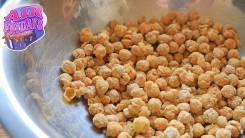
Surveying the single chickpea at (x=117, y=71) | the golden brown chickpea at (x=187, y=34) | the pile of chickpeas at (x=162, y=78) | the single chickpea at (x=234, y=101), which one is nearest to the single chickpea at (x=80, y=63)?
the pile of chickpeas at (x=162, y=78)

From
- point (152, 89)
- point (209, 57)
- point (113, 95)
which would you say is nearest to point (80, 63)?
point (113, 95)

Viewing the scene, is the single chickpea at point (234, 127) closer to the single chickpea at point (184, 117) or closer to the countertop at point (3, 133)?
the single chickpea at point (184, 117)

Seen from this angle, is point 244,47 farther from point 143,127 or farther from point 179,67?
point 143,127

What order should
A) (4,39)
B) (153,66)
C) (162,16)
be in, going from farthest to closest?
1. (162,16)
2. (153,66)
3. (4,39)

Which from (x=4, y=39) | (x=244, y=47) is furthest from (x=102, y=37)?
(x=244, y=47)

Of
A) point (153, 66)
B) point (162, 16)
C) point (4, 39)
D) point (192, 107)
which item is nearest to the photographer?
point (4, 39)

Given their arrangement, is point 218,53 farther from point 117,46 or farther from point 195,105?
point 117,46

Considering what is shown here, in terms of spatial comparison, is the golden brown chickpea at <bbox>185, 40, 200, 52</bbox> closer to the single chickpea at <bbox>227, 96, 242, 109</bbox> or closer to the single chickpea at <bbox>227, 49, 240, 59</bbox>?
the single chickpea at <bbox>227, 49, 240, 59</bbox>
